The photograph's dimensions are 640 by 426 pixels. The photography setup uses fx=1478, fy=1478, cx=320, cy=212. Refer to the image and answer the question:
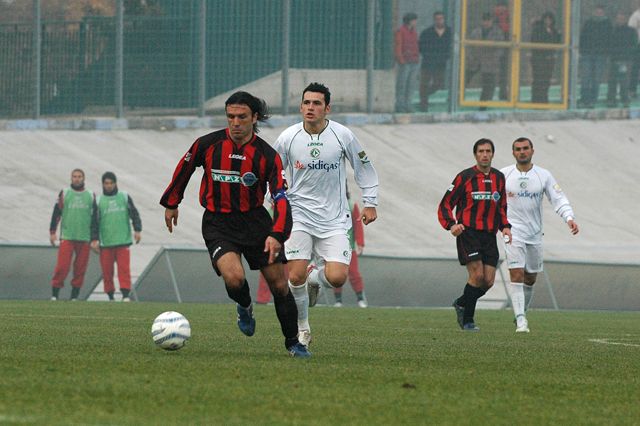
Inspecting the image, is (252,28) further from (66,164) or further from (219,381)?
(219,381)

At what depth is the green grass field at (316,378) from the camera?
22.2 feet

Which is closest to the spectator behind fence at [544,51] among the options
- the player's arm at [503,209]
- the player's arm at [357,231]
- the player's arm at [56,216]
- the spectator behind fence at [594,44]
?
the spectator behind fence at [594,44]

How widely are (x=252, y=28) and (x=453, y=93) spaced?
5419 mm

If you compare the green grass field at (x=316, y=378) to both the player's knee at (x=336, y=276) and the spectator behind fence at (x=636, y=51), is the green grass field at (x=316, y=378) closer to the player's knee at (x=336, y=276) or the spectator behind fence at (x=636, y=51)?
the player's knee at (x=336, y=276)

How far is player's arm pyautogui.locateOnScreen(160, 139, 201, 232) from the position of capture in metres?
9.96

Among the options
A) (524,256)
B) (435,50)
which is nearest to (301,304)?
(524,256)

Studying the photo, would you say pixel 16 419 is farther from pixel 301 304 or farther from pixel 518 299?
pixel 518 299

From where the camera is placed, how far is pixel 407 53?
110ft

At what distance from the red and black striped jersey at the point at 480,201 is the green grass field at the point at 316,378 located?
1827 mm

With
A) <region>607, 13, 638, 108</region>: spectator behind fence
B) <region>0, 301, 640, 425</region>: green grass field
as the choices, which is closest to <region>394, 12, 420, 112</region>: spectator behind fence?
<region>607, 13, 638, 108</region>: spectator behind fence

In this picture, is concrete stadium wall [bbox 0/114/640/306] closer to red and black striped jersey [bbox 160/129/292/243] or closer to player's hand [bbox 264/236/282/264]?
red and black striped jersey [bbox 160/129/292/243]

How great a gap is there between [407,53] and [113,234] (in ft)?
39.6

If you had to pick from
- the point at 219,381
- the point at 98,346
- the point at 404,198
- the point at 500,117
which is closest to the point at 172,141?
the point at 404,198

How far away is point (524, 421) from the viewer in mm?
6824
